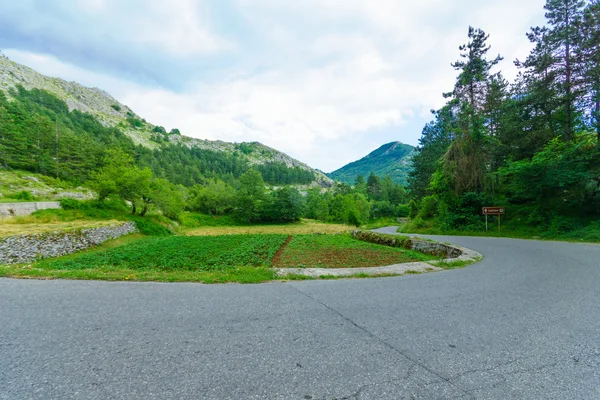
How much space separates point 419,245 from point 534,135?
54.4 feet

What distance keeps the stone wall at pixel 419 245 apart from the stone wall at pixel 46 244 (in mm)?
21535

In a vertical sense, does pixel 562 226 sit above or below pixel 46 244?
above

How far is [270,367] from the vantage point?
2.48 m

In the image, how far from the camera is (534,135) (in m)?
19.6

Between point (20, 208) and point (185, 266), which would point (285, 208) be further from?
point (185, 266)

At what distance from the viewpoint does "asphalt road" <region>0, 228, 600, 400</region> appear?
2.17 meters

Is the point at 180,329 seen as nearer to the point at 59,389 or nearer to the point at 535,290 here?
the point at 59,389

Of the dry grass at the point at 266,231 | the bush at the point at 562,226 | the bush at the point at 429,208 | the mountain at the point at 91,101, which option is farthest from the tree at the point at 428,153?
the mountain at the point at 91,101

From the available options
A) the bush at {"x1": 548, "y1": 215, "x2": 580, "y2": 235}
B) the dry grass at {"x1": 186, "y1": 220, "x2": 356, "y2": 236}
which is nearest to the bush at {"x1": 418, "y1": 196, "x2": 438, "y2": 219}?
the bush at {"x1": 548, "y1": 215, "x2": 580, "y2": 235}

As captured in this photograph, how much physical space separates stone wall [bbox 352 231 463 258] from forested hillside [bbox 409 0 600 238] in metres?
7.89

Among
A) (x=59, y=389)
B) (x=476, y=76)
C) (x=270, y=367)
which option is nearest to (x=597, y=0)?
(x=476, y=76)

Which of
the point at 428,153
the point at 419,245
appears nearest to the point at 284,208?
the point at 428,153

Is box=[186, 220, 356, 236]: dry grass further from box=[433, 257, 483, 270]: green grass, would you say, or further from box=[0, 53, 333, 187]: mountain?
box=[0, 53, 333, 187]: mountain

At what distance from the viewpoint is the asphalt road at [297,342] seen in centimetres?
217
